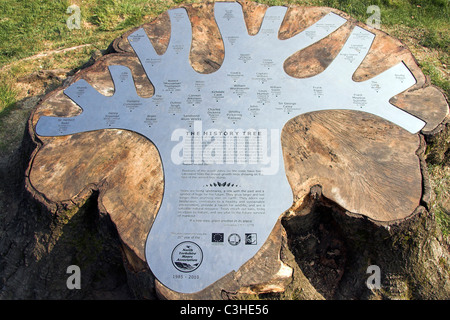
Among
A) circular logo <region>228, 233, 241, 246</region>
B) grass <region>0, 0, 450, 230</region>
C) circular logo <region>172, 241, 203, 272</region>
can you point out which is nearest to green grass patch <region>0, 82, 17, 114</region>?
grass <region>0, 0, 450, 230</region>

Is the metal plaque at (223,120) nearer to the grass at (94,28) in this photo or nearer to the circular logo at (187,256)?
the circular logo at (187,256)

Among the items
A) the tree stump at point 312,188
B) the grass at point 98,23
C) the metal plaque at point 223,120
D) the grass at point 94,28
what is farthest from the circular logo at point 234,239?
the grass at point 98,23

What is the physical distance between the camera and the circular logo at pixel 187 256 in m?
2.42

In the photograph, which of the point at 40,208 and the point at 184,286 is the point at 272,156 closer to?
the point at 184,286

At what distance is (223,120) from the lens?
2990 millimetres

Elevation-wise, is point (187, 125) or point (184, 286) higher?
point (187, 125)

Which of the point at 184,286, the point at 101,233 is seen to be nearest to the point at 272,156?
the point at 184,286

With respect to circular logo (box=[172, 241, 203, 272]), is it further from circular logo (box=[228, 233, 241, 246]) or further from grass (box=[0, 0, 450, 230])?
grass (box=[0, 0, 450, 230])

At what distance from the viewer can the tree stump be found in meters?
2.55

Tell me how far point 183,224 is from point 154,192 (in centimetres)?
32

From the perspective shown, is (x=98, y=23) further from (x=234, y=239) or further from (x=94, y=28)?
(x=234, y=239)

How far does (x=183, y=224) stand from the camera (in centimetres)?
256

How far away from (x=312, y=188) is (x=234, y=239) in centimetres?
65

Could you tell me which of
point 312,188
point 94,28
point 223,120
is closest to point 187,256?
point 312,188
